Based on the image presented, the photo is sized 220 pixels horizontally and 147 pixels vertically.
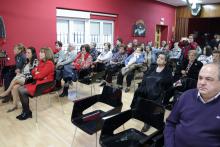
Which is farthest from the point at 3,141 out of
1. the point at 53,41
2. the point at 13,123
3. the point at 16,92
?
the point at 53,41

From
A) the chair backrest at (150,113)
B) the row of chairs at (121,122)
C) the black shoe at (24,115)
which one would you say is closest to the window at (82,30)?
the black shoe at (24,115)

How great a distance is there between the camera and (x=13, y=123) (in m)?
3.32

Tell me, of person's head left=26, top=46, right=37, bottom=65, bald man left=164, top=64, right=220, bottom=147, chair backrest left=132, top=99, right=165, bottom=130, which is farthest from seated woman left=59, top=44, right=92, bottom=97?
bald man left=164, top=64, right=220, bottom=147

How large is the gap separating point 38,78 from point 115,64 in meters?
2.44

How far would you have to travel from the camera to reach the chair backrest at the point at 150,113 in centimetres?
215

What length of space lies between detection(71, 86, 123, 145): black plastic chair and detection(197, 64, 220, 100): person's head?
1.20m

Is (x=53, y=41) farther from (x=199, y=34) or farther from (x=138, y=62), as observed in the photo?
(x=199, y=34)

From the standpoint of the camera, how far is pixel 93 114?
2701 millimetres

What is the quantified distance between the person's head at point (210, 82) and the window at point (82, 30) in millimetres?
5550

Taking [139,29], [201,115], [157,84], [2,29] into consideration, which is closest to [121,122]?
[201,115]

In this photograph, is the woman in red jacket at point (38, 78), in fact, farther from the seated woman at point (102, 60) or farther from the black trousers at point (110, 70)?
the black trousers at point (110, 70)

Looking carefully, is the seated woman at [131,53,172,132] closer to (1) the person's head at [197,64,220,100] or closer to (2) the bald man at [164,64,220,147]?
(2) the bald man at [164,64,220,147]

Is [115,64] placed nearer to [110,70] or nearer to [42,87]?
[110,70]

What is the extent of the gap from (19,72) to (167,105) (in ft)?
8.87
